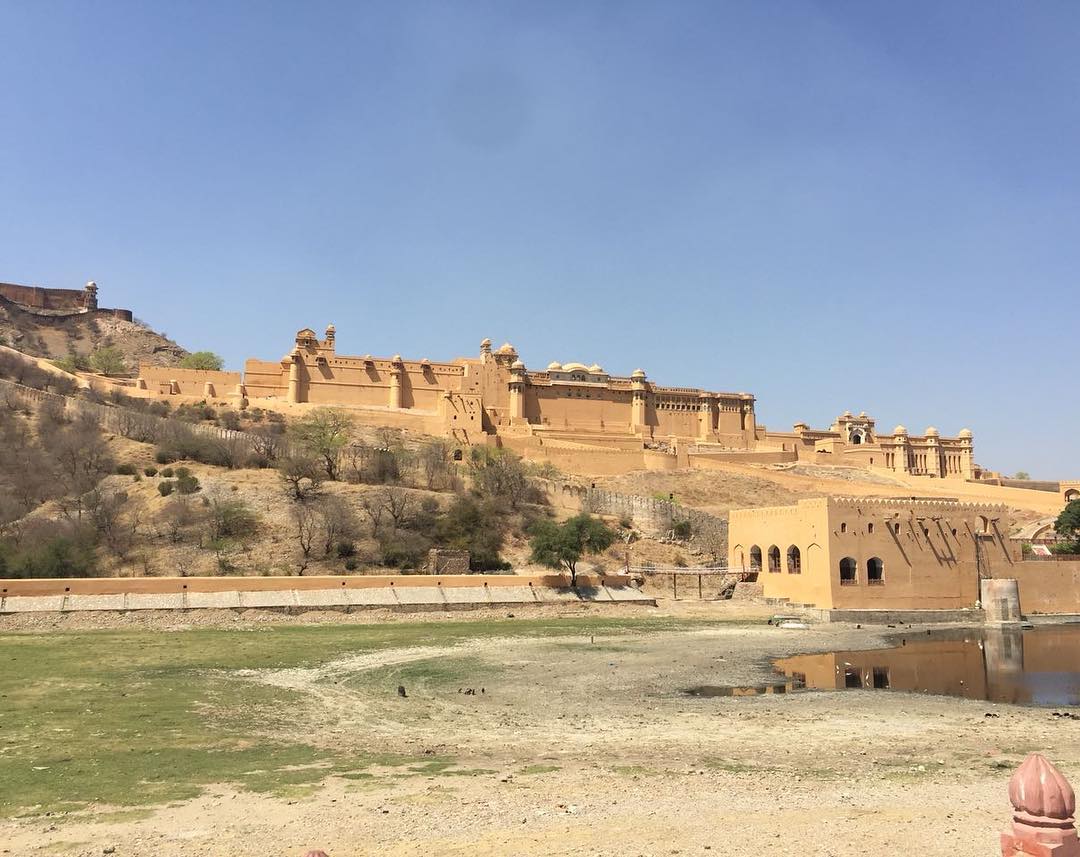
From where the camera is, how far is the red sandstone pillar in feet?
12.8

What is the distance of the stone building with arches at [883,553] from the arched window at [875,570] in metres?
0.03

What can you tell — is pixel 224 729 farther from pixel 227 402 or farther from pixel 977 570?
pixel 227 402

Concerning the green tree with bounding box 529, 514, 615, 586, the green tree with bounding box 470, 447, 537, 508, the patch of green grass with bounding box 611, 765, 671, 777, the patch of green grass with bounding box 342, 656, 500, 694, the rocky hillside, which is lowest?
the patch of green grass with bounding box 342, 656, 500, 694

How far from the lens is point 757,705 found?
13430 millimetres

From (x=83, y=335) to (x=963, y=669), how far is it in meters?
85.7

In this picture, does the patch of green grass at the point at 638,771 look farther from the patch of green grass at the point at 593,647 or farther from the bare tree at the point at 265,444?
the bare tree at the point at 265,444

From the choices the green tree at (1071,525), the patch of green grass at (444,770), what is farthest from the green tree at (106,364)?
the patch of green grass at (444,770)

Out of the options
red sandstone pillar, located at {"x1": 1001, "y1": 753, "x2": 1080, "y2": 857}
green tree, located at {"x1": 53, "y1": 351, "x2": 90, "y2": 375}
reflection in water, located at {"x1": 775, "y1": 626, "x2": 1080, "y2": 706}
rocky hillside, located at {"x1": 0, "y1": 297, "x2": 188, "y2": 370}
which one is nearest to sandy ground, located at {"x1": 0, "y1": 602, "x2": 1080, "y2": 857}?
reflection in water, located at {"x1": 775, "y1": 626, "x2": 1080, "y2": 706}

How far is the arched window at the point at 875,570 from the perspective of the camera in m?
28.6

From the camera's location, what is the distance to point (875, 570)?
28.9 meters

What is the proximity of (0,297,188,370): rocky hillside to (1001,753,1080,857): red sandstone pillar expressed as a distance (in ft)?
277

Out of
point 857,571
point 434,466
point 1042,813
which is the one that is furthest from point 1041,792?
point 434,466

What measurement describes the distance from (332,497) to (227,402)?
2045 centimetres

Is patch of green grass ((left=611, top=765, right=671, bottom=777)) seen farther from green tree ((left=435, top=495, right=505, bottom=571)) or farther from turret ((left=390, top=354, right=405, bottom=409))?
turret ((left=390, top=354, right=405, bottom=409))
